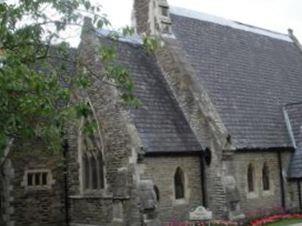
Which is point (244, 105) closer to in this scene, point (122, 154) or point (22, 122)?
point (122, 154)

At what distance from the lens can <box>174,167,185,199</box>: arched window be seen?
1927cm

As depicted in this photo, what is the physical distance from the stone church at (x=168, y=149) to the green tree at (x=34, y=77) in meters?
5.58

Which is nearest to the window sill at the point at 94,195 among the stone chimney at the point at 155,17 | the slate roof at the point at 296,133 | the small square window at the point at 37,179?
the small square window at the point at 37,179

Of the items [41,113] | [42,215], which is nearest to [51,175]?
[42,215]

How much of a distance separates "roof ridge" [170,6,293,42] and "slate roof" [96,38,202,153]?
3662 millimetres

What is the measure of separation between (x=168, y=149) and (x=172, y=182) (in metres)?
1.26

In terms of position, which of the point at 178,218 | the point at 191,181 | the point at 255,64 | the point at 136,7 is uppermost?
the point at 136,7

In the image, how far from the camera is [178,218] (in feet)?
62.2

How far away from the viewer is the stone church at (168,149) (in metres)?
18.3

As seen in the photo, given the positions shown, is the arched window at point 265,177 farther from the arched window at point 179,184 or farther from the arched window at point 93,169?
the arched window at point 93,169

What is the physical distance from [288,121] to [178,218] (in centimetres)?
830

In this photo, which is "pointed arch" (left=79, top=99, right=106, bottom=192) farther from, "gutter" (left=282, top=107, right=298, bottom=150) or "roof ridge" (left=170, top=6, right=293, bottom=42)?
"gutter" (left=282, top=107, right=298, bottom=150)

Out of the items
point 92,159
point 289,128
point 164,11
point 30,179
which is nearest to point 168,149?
point 92,159

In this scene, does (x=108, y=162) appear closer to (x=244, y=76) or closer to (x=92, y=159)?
(x=92, y=159)
